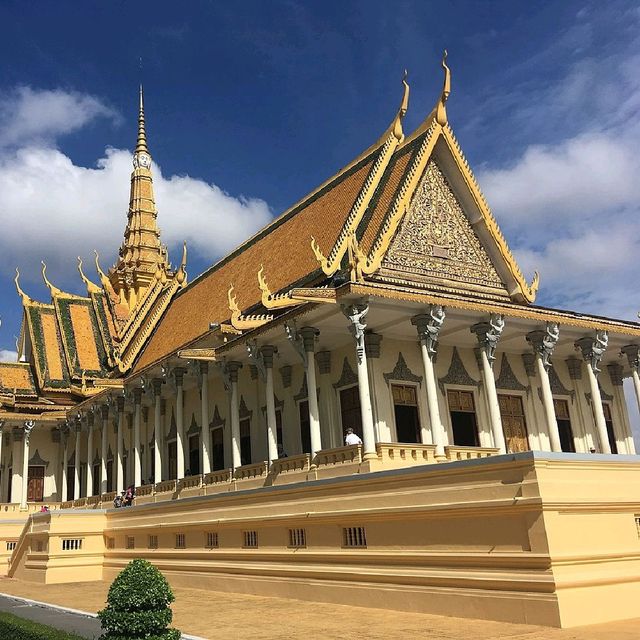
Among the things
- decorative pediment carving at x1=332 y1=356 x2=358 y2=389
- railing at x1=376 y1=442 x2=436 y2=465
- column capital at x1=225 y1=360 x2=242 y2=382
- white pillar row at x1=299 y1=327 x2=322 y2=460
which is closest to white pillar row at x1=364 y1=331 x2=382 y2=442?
decorative pediment carving at x1=332 y1=356 x2=358 y2=389

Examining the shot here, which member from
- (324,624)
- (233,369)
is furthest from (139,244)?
(324,624)

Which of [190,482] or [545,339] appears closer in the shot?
[545,339]

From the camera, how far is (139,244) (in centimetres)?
4047

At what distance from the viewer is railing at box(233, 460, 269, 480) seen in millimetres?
16047

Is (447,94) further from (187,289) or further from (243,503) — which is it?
(187,289)

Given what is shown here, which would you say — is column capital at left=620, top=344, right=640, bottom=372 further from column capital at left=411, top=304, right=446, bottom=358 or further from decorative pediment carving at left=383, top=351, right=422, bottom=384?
column capital at left=411, top=304, right=446, bottom=358

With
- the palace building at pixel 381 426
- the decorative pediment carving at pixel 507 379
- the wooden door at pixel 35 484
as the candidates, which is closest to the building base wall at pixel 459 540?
the palace building at pixel 381 426

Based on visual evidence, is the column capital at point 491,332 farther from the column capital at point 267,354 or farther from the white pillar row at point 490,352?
the column capital at point 267,354

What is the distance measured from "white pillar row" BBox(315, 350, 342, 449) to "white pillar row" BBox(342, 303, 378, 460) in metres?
3.40

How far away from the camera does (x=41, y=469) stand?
30.3m

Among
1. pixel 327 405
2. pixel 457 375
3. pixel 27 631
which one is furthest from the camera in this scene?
pixel 457 375

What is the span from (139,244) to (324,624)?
33.7 m

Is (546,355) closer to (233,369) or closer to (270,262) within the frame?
(233,369)

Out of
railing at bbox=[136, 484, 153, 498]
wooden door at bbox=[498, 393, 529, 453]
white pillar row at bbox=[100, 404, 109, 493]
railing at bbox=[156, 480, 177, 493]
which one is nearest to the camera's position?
wooden door at bbox=[498, 393, 529, 453]
